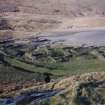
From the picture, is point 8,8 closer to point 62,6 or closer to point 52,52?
point 62,6

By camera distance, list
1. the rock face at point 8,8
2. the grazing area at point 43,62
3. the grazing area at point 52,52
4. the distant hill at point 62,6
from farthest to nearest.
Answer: the distant hill at point 62,6 → the rock face at point 8,8 → the grazing area at point 43,62 → the grazing area at point 52,52

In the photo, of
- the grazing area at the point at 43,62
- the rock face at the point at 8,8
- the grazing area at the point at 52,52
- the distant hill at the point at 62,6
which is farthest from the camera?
the distant hill at the point at 62,6

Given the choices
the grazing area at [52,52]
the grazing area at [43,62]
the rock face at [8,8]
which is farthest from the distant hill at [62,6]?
the grazing area at [43,62]

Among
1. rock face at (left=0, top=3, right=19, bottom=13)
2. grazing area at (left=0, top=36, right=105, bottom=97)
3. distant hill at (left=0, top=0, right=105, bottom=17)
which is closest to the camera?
grazing area at (left=0, top=36, right=105, bottom=97)

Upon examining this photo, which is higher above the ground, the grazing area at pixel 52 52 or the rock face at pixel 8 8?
the rock face at pixel 8 8

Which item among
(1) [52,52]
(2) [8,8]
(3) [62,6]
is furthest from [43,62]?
(3) [62,6]

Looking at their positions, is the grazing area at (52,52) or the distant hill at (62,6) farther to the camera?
the distant hill at (62,6)

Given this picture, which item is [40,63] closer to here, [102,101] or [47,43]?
[47,43]

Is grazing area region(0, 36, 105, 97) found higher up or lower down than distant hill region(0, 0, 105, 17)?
lower down

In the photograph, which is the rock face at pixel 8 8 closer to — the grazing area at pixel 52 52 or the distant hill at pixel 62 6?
the grazing area at pixel 52 52

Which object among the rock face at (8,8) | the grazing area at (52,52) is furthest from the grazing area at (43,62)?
the rock face at (8,8)

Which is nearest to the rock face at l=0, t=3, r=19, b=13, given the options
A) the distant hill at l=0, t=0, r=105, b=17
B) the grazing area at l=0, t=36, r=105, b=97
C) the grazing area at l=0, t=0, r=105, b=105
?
the grazing area at l=0, t=0, r=105, b=105

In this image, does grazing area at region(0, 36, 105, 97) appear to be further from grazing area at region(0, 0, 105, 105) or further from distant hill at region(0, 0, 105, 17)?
distant hill at region(0, 0, 105, 17)
